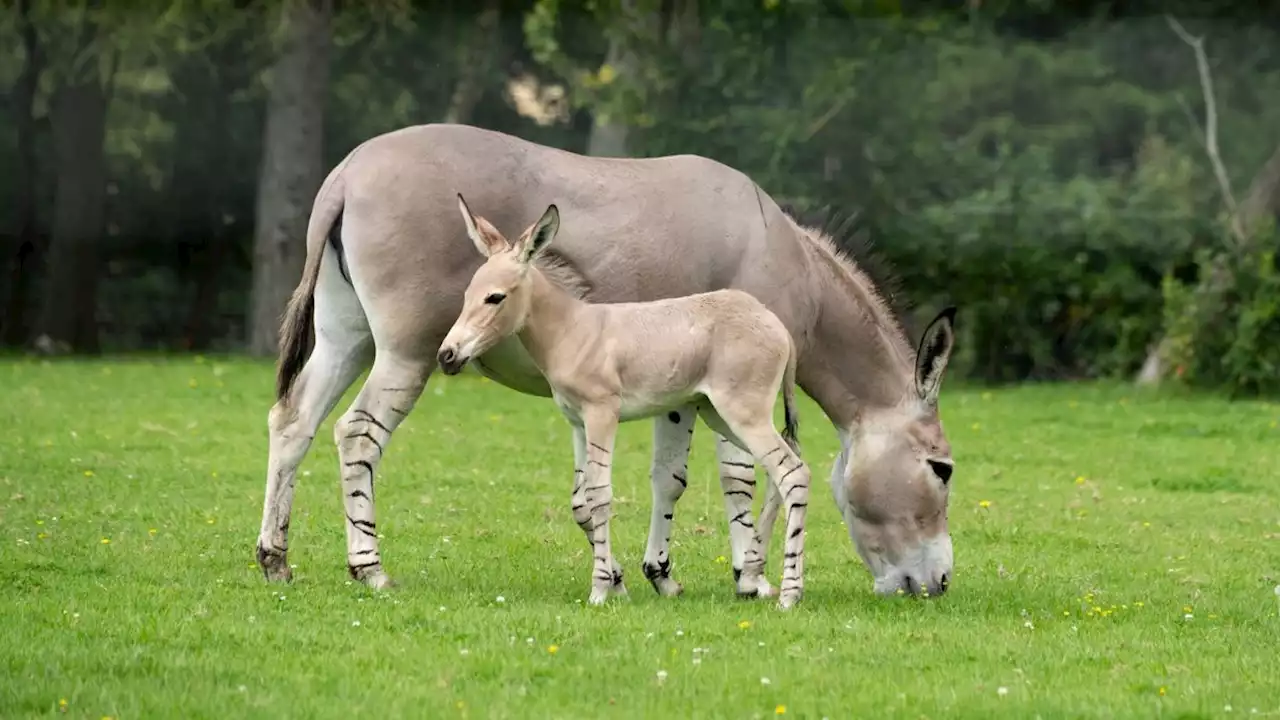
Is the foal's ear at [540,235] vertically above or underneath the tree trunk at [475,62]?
above

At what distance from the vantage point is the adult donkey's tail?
9523 mm

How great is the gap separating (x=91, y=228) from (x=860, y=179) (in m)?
11.3

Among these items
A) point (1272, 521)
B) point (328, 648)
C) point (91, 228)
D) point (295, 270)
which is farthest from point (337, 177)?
point (91, 228)

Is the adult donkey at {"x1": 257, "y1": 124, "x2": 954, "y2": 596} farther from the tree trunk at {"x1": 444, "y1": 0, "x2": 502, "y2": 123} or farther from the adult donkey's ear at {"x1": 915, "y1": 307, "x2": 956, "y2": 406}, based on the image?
the tree trunk at {"x1": 444, "y1": 0, "x2": 502, "y2": 123}

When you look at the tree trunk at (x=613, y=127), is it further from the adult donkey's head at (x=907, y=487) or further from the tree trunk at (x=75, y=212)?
the adult donkey's head at (x=907, y=487)

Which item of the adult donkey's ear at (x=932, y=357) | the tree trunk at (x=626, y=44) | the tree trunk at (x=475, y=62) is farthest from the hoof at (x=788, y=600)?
the tree trunk at (x=475, y=62)

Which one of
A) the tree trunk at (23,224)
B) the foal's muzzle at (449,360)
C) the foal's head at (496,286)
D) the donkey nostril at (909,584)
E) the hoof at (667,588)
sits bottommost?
the tree trunk at (23,224)

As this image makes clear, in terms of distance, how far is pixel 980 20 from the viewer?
25.8m

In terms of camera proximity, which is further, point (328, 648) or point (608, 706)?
point (328, 648)

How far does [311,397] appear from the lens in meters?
9.72

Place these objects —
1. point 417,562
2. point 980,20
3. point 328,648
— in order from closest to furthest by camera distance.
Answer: point 328,648 < point 417,562 < point 980,20

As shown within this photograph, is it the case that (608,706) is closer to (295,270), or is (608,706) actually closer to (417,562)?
(417,562)

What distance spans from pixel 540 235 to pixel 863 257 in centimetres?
244

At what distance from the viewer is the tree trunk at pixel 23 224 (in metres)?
28.0
